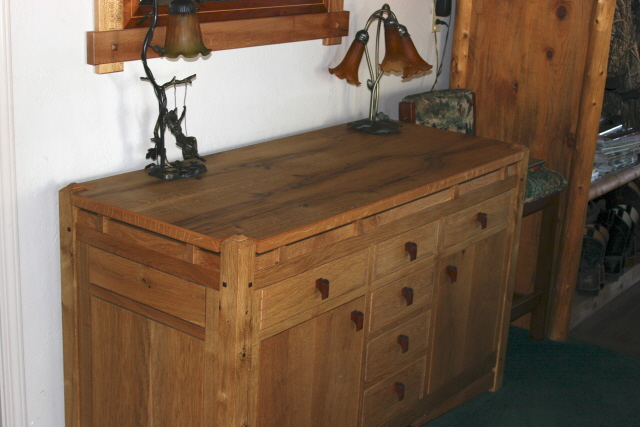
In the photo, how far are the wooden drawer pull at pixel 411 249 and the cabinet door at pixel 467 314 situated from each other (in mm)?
174

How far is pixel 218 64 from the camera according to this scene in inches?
95.1

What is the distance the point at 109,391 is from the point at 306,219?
0.73 meters

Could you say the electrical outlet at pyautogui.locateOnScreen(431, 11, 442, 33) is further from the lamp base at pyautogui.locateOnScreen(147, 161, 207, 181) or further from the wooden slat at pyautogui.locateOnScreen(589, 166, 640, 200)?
the lamp base at pyautogui.locateOnScreen(147, 161, 207, 181)

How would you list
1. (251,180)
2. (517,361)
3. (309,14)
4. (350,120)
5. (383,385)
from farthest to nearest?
(517,361)
(350,120)
(309,14)
(383,385)
(251,180)

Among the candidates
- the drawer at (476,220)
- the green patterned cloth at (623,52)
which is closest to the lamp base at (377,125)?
the drawer at (476,220)

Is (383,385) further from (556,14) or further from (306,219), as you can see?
(556,14)

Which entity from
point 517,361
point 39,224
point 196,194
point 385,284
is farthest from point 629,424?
point 39,224

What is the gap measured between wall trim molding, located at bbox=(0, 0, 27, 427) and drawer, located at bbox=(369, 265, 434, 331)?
3.18 ft

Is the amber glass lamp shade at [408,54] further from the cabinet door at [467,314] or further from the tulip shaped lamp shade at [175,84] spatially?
the tulip shaped lamp shade at [175,84]

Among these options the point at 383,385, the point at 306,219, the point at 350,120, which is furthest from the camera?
the point at 350,120

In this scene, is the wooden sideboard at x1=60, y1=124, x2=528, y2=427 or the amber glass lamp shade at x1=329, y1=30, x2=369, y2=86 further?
the amber glass lamp shade at x1=329, y1=30, x2=369, y2=86

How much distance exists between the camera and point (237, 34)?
2.41 metres

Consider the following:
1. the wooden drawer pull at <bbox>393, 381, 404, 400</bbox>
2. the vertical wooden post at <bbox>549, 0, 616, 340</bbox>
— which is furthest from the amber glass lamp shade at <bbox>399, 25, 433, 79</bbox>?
the wooden drawer pull at <bbox>393, 381, 404, 400</bbox>

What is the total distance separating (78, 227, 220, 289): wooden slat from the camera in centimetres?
177
